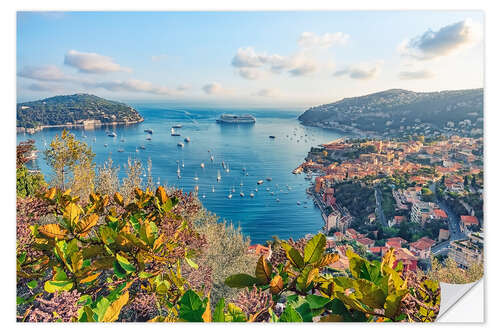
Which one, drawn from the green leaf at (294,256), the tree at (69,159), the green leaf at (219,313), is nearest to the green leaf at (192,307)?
the green leaf at (219,313)

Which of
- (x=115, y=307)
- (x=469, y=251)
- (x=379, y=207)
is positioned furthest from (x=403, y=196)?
(x=115, y=307)

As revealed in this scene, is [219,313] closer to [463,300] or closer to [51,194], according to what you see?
[51,194]

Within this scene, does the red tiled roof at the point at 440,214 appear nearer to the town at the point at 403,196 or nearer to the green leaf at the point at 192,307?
the town at the point at 403,196

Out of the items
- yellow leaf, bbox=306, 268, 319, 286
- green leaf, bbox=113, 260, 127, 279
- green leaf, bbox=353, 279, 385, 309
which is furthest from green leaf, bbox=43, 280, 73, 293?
green leaf, bbox=353, 279, 385, 309

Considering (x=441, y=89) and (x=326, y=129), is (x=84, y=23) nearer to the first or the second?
(x=326, y=129)

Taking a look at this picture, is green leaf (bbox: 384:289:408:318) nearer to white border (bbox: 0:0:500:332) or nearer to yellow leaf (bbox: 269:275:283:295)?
yellow leaf (bbox: 269:275:283:295)
